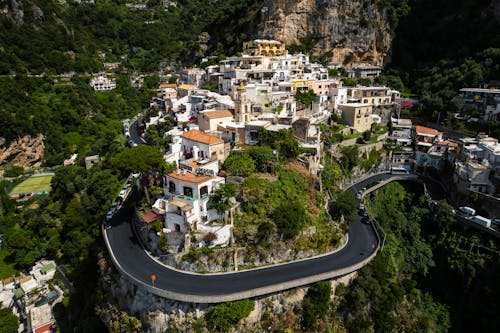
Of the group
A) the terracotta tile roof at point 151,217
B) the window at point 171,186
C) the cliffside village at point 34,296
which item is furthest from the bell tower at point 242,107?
the cliffside village at point 34,296

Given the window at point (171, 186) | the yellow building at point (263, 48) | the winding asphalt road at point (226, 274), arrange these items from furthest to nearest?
the yellow building at point (263, 48)
the window at point (171, 186)
the winding asphalt road at point (226, 274)

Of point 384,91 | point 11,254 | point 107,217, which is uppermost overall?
point 384,91

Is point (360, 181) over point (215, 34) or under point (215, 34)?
under

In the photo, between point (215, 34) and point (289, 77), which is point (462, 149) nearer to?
point (289, 77)

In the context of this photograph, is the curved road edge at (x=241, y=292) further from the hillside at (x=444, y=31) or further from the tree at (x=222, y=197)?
the hillside at (x=444, y=31)

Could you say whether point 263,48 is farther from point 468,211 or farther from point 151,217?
point 151,217

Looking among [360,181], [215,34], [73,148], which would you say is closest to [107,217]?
[360,181]

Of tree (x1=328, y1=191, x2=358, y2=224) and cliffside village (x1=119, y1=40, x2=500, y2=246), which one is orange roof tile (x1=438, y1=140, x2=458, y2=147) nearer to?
cliffside village (x1=119, y1=40, x2=500, y2=246)
